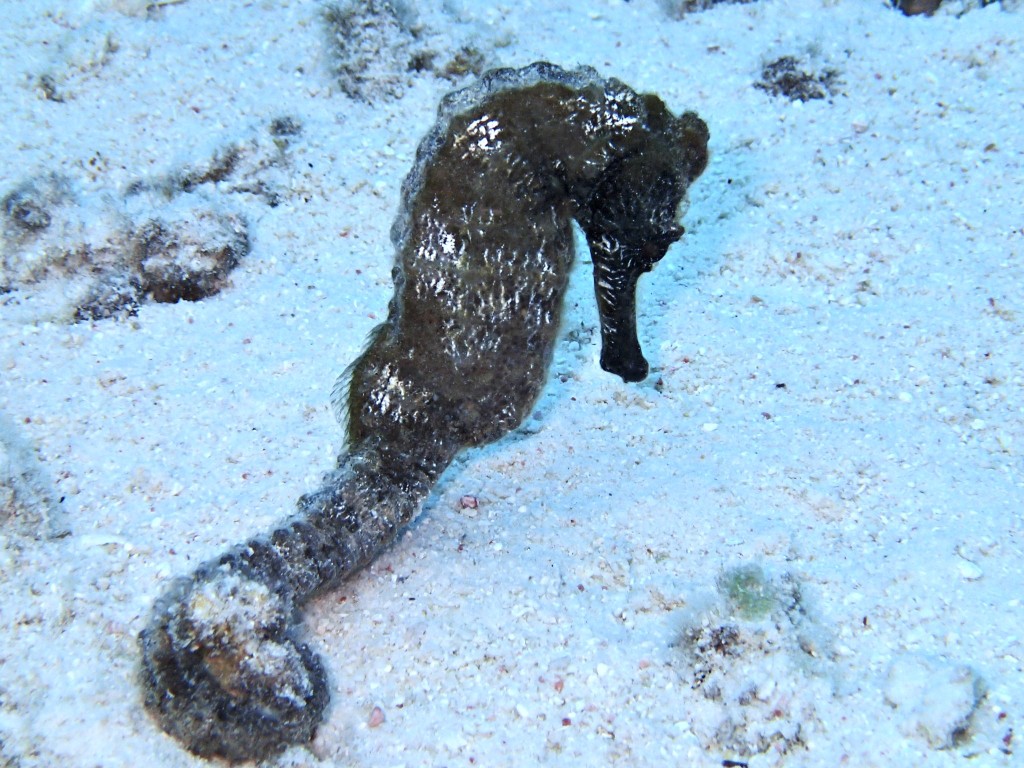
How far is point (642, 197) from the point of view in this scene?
2.71 meters

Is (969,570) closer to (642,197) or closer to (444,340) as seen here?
(642,197)

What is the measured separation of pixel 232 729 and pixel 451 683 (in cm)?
72

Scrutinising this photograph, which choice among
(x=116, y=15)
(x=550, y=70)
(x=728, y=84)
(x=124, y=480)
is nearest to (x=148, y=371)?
(x=124, y=480)

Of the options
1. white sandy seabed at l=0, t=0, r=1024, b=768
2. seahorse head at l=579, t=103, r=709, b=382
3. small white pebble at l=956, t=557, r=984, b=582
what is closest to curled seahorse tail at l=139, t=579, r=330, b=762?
white sandy seabed at l=0, t=0, r=1024, b=768

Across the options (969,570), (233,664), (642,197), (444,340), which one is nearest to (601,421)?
(444,340)

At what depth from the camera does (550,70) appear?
266 centimetres

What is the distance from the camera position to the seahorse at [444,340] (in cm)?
237

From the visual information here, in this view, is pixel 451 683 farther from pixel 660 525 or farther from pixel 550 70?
pixel 550 70

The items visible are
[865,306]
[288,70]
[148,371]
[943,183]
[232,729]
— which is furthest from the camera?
[288,70]

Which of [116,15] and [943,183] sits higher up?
[116,15]

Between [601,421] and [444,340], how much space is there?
1.27m

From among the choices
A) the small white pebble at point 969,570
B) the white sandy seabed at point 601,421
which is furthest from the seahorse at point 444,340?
the small white pebble at point 969,570

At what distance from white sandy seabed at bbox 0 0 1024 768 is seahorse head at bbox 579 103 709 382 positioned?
104 centimetres

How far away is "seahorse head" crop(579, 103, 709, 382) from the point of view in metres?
2.67
